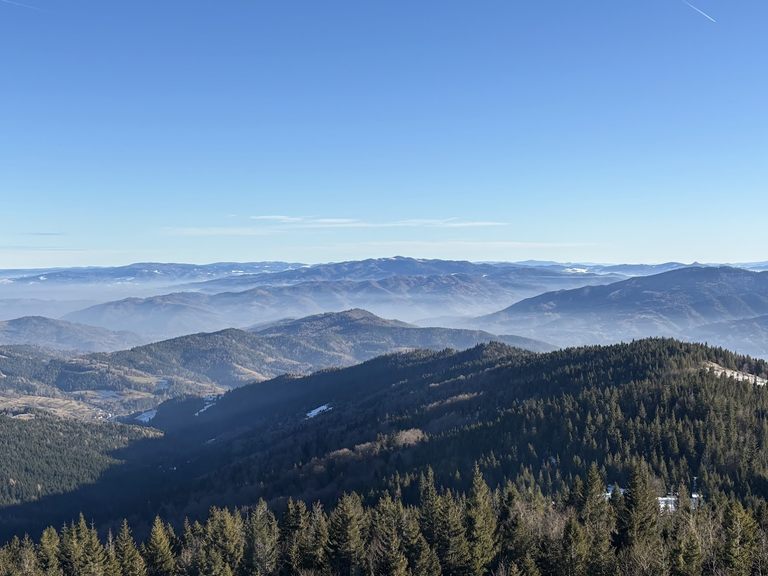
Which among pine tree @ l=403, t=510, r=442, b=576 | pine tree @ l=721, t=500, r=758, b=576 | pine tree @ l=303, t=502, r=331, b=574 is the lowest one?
pine tree @ l=303, t=502, r=331, b=574

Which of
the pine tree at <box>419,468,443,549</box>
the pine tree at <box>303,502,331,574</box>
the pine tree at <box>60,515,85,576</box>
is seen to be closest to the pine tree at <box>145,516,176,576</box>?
the pine tree at <box>60,515,85,576</box>

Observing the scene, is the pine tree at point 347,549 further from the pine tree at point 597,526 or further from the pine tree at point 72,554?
the pine tree at point 72,554

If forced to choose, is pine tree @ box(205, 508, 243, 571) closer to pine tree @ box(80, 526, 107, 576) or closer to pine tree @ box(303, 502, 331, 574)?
pine tree @ box(303, 502, 331, 574)

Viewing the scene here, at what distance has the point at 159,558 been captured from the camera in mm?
97375

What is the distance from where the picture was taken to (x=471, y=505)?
8956 centimetres

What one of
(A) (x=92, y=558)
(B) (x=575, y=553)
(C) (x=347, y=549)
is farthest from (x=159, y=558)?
(B) (x=575, y=553)

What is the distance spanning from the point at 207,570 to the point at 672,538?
6137cm

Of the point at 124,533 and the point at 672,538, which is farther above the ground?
the point at 672,538

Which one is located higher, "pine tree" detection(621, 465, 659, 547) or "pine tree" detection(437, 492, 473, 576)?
"pine tree" detection(621, 465, 659, 547)

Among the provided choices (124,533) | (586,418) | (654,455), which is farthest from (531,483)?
(124,533)

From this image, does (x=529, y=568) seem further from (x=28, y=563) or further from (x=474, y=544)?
(x=28, y=563)

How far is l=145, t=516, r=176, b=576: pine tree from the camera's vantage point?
9619cm

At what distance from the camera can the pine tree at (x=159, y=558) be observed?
9619cm

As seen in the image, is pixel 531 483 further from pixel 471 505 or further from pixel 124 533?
pixel 124 533
